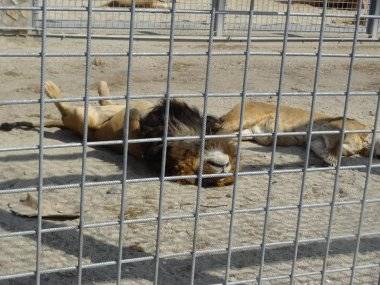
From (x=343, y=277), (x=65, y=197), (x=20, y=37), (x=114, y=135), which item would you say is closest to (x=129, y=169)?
(x=114, y=135)

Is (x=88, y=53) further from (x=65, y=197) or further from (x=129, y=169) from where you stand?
(x=129, y=169)

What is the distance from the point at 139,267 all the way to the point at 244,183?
1.80 meters

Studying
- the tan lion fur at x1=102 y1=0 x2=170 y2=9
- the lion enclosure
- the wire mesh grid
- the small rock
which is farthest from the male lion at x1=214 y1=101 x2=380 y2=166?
the wire mesh grid

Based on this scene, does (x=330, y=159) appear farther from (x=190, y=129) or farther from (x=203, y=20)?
(x=203, y=20)

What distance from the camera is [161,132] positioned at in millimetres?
5938

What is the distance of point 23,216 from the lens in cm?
463

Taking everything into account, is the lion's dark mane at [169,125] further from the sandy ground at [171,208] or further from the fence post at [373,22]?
the fence post at [373,22]

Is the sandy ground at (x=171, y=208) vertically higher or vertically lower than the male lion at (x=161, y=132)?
lower

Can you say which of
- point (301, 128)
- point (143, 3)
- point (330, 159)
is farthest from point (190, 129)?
point (143, 3)

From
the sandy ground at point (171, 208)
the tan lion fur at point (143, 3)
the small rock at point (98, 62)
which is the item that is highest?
the tan lion fur at point (143, 3)

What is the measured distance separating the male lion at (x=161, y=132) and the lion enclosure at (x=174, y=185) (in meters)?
0.08

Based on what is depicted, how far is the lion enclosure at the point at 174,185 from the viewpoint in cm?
305

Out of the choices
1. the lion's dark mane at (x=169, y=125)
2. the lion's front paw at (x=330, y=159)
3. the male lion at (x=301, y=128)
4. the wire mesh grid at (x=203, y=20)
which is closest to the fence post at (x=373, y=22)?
the wire mesh grid at (x=203, y=20)

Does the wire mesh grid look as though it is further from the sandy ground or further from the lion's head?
the lion's head
